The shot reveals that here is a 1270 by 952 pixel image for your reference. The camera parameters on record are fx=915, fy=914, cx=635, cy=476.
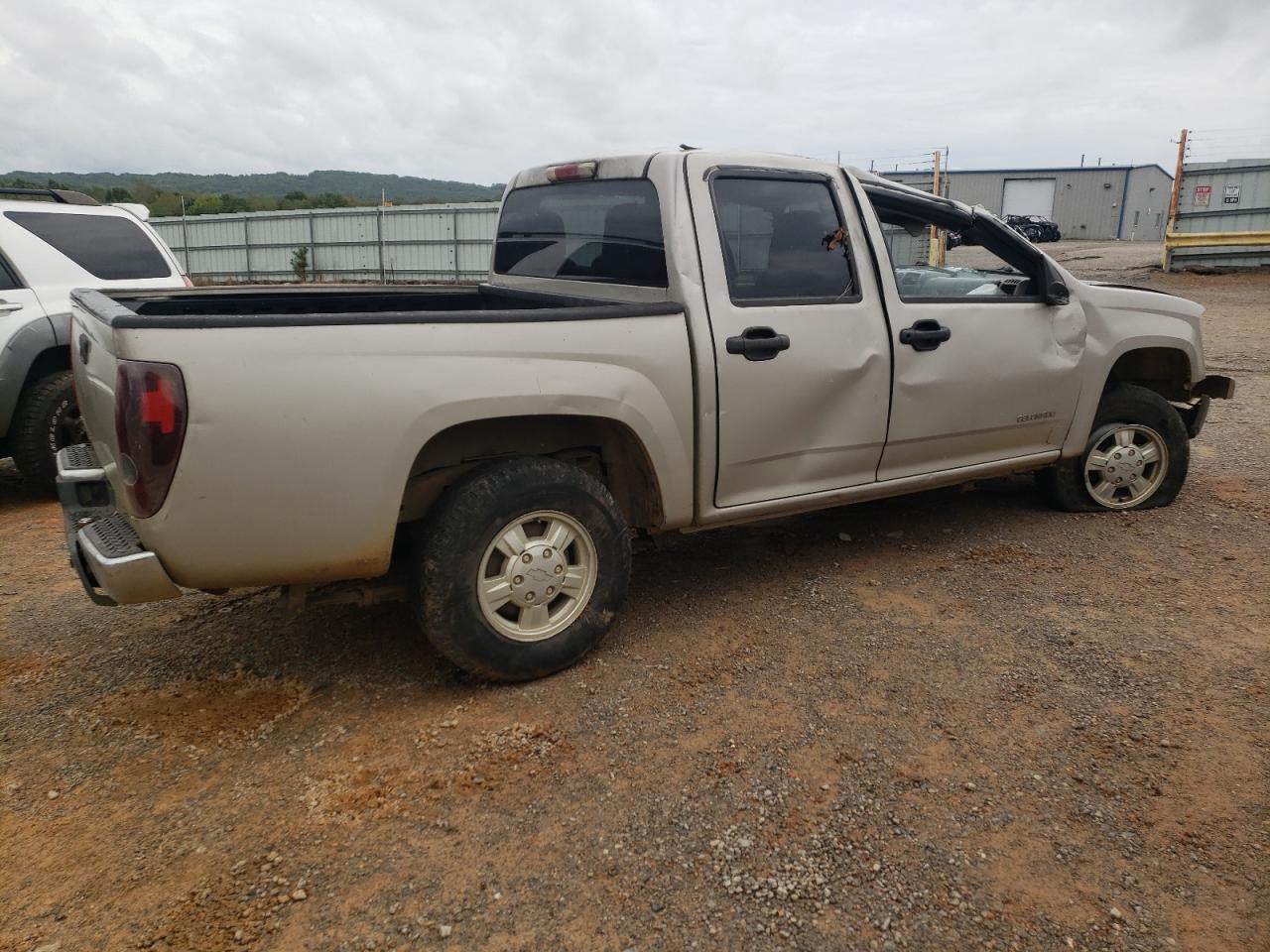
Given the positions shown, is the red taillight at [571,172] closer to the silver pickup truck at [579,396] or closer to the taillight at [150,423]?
the silver pickup truck at [579,396]

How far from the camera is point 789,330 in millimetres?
3590

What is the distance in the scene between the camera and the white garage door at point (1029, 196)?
149 ft

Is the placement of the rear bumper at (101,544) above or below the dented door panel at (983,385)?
below

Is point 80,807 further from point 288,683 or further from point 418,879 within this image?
point 418,879

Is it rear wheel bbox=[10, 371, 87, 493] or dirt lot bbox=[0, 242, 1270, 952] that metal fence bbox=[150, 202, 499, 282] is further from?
dirt lot bbox=[0, 242, 1270, 952]

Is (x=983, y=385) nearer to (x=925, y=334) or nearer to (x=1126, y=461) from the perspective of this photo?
(x=925, y=334)

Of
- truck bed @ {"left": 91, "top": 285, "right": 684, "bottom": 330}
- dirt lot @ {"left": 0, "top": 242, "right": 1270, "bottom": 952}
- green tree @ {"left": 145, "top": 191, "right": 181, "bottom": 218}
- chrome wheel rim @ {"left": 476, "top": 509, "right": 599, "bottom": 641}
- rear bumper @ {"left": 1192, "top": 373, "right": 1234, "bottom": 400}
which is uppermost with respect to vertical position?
green tree @ {"left": 145, "top": 191, "right": 181, "bottom": 218}

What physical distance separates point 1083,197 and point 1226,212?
1129 inches

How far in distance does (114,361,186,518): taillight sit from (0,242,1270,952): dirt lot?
90 cm

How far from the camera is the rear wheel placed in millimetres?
5445

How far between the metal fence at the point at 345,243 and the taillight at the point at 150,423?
Result: 19115mm

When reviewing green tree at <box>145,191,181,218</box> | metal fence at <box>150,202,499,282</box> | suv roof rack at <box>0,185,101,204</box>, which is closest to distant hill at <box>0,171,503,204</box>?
green tree at <box>145,191,181,218</box>

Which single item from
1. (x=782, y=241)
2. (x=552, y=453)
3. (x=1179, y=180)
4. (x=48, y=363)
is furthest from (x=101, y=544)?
(x=1179, y=180)

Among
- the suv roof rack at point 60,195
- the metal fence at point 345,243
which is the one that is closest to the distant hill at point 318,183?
the metal fence at point 345,243
